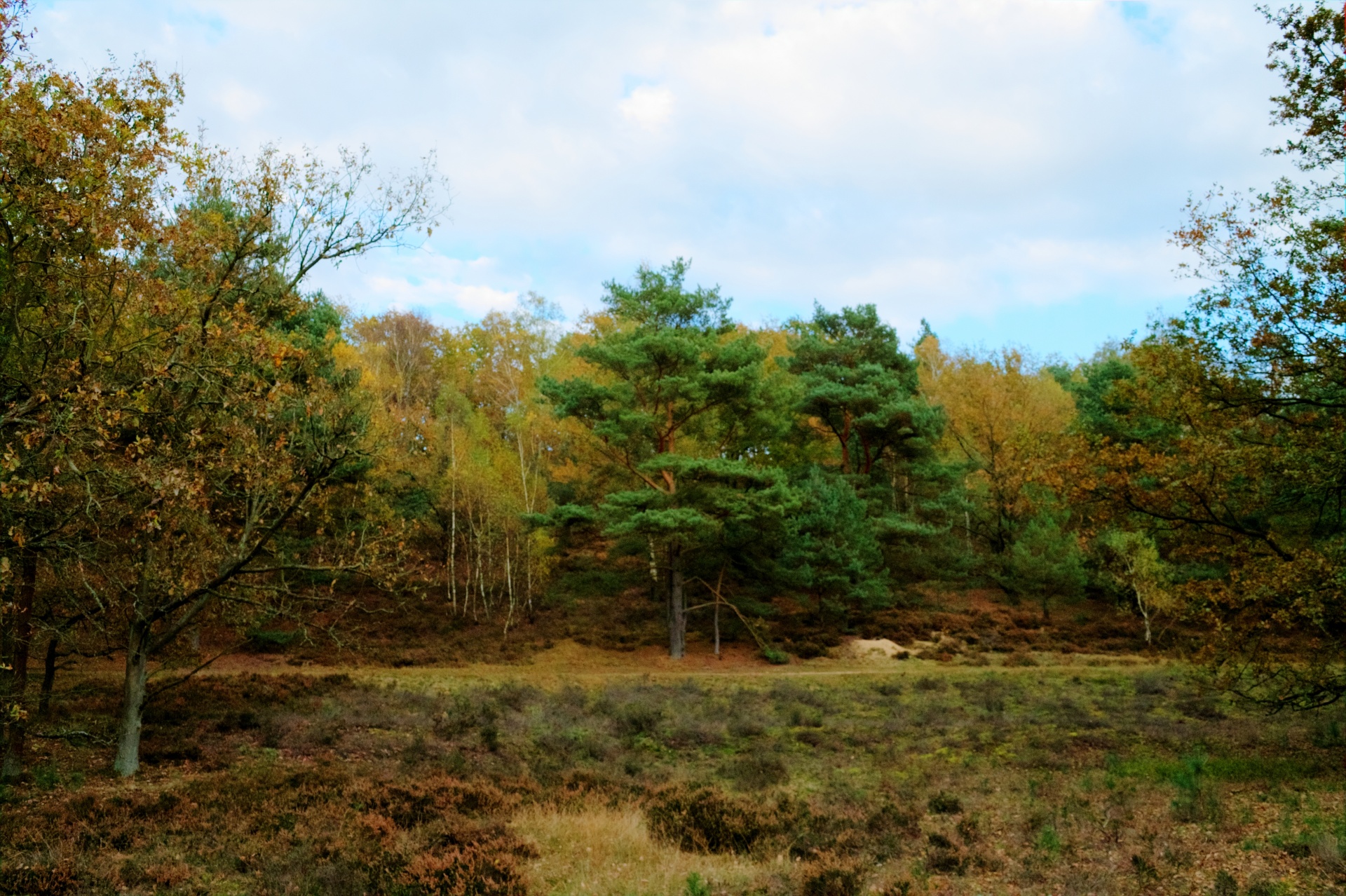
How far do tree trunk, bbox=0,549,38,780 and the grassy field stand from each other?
1.06 ft

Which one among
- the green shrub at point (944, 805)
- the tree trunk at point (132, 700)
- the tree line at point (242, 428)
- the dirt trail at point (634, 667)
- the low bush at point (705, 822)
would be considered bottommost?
the dirt trail at point (634, 667)

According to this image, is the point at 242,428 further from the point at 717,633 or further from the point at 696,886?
the point at 717,633

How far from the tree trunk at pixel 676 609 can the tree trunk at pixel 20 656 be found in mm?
19977

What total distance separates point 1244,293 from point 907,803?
740 centimetres

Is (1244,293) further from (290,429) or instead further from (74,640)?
(74,640)

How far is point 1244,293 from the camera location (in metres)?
10.5

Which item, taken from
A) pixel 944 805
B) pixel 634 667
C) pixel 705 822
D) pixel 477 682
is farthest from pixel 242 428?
pixel 634 667

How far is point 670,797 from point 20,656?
8.20 metres

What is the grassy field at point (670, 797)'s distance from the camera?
22.7 ft

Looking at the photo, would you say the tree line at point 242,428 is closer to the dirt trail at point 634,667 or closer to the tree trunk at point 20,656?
the tree trunk at point 20,656

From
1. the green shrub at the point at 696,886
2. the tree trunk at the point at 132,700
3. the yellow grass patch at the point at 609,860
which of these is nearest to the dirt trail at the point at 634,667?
the tree trunk at the point at 132,700

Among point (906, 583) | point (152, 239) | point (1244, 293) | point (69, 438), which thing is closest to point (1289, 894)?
point (1244, 293)

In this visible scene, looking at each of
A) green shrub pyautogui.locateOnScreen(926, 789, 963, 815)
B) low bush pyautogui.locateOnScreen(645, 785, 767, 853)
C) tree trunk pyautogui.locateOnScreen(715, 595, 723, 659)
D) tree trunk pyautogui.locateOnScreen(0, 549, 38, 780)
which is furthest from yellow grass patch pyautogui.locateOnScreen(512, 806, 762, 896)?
tree trunk pyautogui.locateOnScreen(715, 595, 723, 659)

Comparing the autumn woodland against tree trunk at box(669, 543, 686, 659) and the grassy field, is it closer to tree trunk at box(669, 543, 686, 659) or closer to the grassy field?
the grassy field
